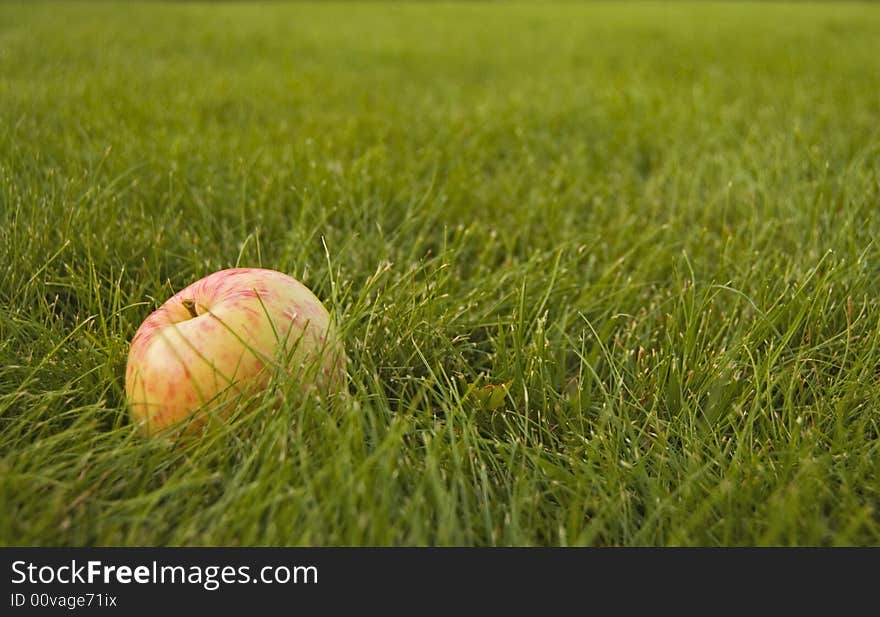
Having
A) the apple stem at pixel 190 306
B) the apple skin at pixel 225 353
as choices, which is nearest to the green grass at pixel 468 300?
the apple skin at pixel 225 353

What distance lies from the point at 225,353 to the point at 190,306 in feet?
0.82

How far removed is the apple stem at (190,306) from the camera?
171 centimetres

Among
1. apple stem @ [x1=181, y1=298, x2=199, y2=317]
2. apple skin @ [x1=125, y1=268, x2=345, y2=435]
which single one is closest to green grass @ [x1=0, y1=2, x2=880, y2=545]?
apple skin @ [x1=125, y1=268, x2=345, y2=435]

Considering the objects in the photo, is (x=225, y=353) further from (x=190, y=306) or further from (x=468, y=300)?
(x=468, y=300)

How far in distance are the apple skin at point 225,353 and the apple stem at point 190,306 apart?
2 cm


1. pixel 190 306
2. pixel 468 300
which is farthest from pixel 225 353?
pixel 468 300

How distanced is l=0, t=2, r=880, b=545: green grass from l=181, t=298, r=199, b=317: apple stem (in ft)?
0.63

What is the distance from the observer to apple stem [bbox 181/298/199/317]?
1710 millimetres

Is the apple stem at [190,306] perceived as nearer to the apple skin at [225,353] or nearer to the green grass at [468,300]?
the apple skin at [225,353]

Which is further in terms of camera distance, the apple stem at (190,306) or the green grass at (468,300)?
the apple stem at (190,306)

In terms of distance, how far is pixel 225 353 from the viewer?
1.56m

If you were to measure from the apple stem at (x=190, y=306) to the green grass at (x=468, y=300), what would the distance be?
19cm

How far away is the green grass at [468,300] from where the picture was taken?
1.46 m
